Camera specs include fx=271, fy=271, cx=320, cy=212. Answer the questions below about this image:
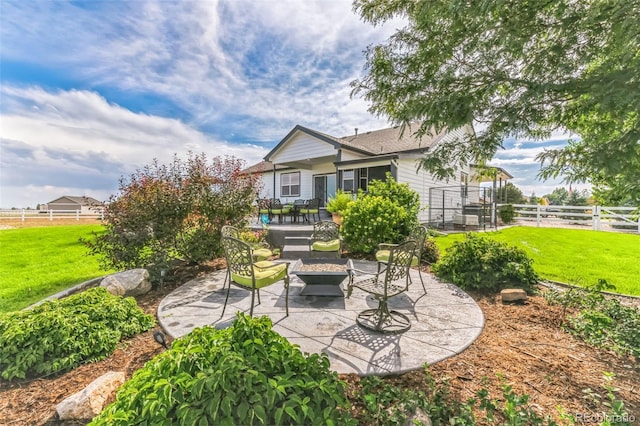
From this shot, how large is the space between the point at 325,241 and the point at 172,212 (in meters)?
3.49

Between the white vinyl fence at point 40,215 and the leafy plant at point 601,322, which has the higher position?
the white vinyl fence at point 40,215

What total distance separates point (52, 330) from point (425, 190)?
550 inches

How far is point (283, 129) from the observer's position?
49.9 feet

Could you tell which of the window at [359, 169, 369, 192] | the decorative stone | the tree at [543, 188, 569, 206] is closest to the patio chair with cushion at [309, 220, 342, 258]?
the decorative stone

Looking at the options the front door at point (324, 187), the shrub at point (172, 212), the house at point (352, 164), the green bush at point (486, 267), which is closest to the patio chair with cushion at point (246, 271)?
the shrub at point (172, 212)

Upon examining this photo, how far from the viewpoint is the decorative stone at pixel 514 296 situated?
4.32 meters

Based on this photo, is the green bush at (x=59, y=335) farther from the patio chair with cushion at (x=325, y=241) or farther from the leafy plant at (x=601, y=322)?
the leafy plant at (x=601, y=322)

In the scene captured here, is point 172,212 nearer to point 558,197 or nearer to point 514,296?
point 514,296

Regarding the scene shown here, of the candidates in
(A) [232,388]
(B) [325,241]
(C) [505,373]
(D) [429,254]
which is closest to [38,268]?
(B) [325,241]

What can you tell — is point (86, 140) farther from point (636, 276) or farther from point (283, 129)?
point (636, 276)

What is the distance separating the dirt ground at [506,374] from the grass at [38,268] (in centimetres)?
292

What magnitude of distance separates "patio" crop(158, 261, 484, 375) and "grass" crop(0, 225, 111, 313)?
8.39 feet

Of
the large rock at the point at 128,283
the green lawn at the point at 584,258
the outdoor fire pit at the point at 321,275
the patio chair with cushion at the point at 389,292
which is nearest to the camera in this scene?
the patio chair with cushion at the point at 389,292

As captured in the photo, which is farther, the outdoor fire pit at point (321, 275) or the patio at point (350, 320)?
the outdoor fire pit at point (321, 275)
